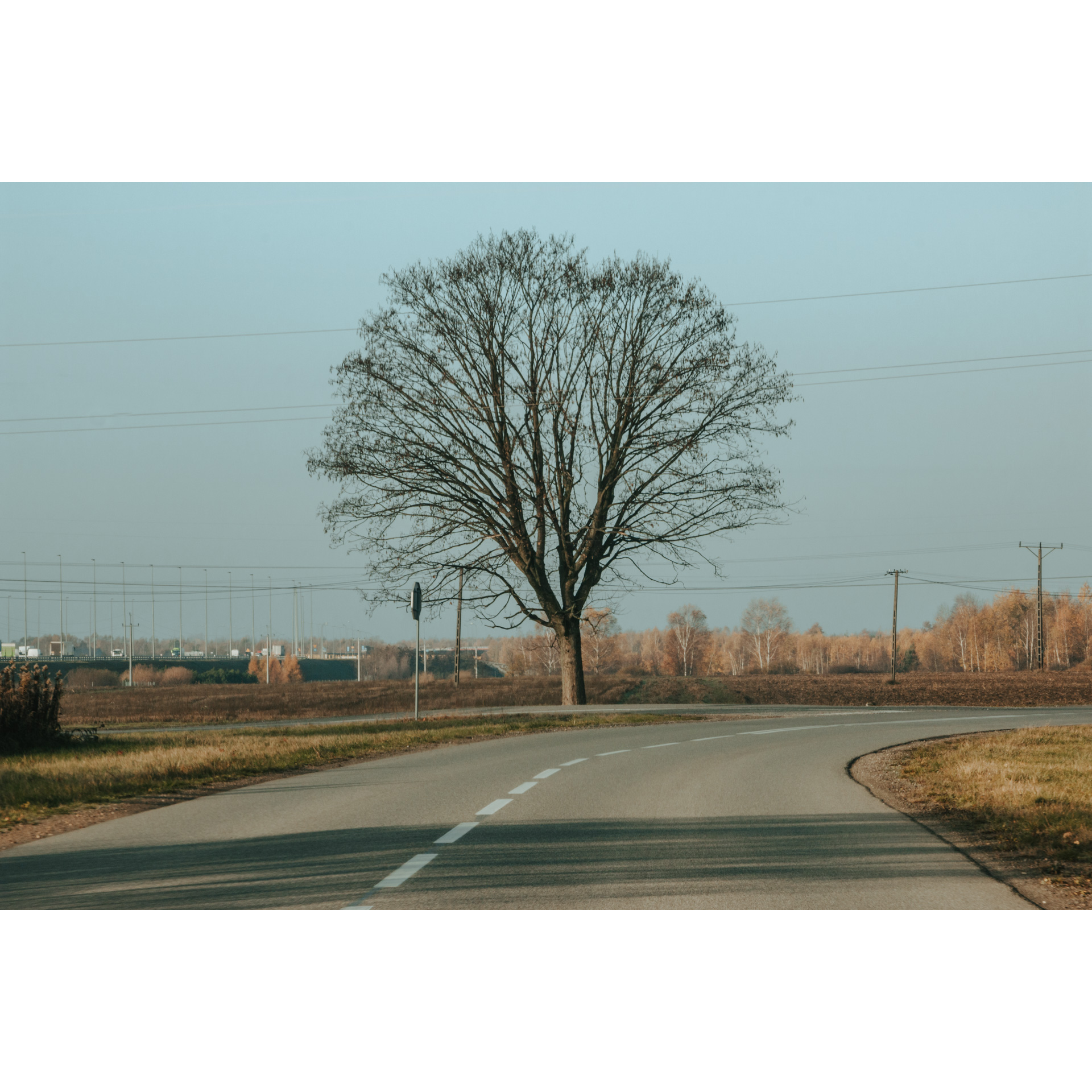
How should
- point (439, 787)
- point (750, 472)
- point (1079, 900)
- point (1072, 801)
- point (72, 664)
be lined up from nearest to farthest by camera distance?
point (1079, 900) < point (1072, 801) < point (439, 787) < point (750, 472) < point (72, 664)

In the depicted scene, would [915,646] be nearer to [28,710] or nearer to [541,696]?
[541,696]

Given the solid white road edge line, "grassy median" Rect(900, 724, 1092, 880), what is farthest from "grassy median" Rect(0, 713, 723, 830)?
"grassy median" Rect(900, 724, 1092, 880)

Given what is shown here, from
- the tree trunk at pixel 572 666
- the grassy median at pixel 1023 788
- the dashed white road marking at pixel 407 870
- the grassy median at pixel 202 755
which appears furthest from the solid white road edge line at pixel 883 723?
the dashed white road marking at pixel 407 870

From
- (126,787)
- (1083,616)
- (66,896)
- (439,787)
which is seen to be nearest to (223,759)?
(126,787)

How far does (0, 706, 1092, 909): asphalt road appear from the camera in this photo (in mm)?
6633

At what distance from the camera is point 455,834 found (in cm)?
914

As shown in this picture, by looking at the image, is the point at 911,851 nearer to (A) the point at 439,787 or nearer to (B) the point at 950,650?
(A) the point at 439,787

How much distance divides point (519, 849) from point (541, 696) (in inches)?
1685

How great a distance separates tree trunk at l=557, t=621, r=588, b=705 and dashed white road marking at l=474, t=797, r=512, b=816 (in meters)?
21.6

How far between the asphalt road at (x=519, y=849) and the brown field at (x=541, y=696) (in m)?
23.4

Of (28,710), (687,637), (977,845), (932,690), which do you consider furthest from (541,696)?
(687,637)

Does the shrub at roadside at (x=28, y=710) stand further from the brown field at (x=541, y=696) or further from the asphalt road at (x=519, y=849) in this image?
the brown field at (x=541, y=696)

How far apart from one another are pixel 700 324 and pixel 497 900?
2746 centimetres

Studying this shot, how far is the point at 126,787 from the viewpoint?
13.4 meters
